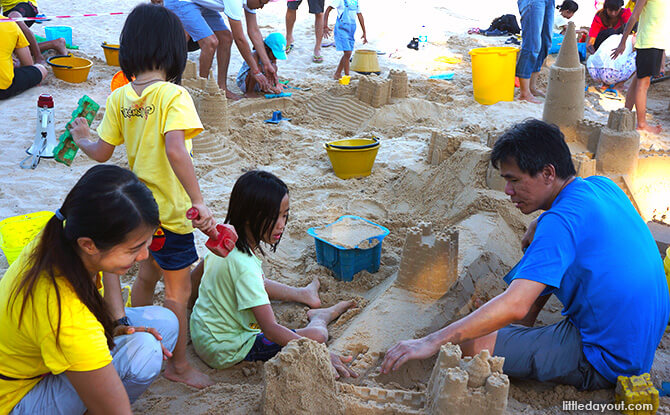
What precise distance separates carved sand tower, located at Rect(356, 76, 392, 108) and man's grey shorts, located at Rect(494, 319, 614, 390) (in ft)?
13.4

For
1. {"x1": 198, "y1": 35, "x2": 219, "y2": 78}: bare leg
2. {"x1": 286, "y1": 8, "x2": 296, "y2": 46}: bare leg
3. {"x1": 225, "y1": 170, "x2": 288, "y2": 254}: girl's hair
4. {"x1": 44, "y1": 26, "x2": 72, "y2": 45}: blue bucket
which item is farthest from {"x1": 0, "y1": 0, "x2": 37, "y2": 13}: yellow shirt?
{"x1": 225, "y1": 170, "x2": 288, "y2": 254}: girl's hair

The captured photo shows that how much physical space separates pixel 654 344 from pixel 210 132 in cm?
381

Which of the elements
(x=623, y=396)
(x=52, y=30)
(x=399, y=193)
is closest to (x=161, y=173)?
(x=623, y=396)

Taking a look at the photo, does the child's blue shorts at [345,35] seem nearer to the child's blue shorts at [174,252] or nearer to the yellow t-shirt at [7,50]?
the yellow t-shirt at [7,50]

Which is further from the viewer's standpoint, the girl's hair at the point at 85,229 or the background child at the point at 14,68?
the background child at the point at 14,68

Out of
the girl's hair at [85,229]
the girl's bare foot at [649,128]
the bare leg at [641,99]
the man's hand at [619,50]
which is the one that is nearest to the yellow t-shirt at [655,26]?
the bare leg at [641,99]

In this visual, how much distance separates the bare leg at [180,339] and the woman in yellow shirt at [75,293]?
65 centimetres

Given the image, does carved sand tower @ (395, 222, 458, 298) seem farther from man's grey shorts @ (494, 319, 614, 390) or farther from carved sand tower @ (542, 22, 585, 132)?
carved sand tower @ (542, 22, 585, 132)

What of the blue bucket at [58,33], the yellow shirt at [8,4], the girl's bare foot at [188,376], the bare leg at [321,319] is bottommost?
the girl's bare foot at [188,376]

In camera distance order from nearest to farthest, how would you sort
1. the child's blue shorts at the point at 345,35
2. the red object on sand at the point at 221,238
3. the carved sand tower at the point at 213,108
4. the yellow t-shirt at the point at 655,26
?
1. the red object on sand at the point at 221,238
2. the carved sand tower at the point at 213,108
3. the yellow t-shirt at the point at 655,26
4. the child's blue shorts at the point at 345,35

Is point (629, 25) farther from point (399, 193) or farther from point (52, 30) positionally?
point (52, 30)

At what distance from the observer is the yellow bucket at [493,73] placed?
21.7 ft

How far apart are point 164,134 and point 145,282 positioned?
0.75m

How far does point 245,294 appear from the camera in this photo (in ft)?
7.84
